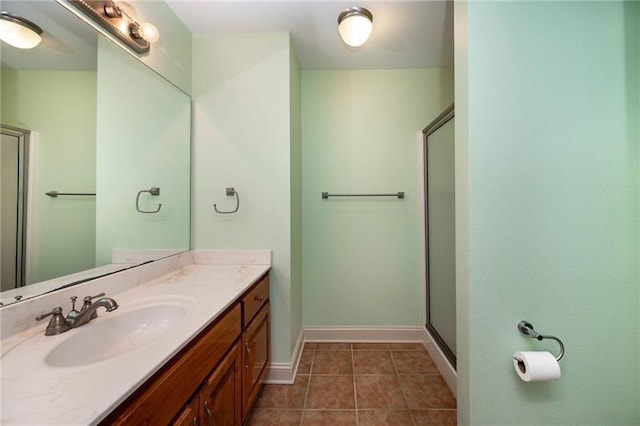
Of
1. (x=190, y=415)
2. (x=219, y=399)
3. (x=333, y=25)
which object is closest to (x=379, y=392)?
(x=219, y=399)

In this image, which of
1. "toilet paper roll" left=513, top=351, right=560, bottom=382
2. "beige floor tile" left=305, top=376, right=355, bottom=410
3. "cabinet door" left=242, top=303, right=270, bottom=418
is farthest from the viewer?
"beige floor tile" left=305, top=376, right=355, bottom=410

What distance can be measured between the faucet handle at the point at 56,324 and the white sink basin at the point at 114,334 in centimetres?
3

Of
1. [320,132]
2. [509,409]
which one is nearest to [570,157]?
[509,409]

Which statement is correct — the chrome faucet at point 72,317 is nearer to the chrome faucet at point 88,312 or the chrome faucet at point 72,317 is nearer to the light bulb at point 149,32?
the chrome faucet at point 88,312

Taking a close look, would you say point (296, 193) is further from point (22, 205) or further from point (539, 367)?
point (539, 367)

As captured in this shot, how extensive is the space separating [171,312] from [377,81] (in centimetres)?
226

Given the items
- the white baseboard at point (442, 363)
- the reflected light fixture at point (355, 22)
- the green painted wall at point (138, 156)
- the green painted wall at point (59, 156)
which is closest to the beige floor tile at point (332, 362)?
the white baseboard at point (442, 363)

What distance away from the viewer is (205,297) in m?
1.07

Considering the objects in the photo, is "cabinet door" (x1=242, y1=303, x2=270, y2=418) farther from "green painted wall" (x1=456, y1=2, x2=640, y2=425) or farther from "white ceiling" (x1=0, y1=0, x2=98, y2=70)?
"white ceiling" (x1=0, y1=0, x2=98, y2=70)

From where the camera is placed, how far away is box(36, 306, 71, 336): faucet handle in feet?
2.55

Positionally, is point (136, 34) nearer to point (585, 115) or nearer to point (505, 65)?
point (505, 65)

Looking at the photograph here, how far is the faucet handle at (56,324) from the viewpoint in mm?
776

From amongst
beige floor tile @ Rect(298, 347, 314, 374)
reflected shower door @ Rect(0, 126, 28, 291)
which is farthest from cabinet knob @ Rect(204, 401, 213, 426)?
beige floor tile @ Rect(298, 347, 314, 374)

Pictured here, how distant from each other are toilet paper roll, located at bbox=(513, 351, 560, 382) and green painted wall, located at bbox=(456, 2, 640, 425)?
6cm
